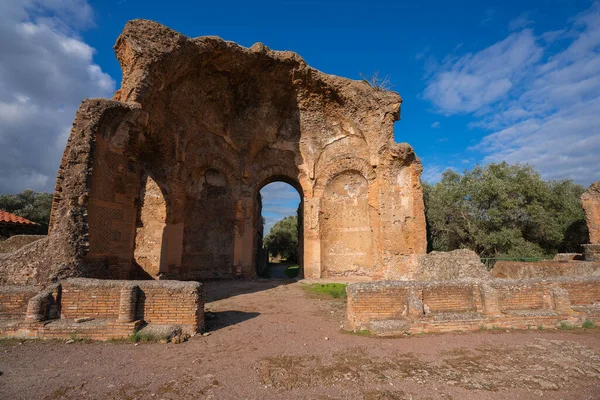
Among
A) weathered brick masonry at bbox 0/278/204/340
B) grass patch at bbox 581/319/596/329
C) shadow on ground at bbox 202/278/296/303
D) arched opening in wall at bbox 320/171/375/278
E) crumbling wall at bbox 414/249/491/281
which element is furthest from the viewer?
arched opening in wall at bbox 320/171/375/278

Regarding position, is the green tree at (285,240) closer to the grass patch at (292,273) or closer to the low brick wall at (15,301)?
the grass patch at (292,273)

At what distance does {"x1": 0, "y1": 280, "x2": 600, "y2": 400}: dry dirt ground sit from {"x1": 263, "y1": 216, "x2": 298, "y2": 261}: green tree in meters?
27.4

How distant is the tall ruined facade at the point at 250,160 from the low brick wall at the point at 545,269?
304 centimetres

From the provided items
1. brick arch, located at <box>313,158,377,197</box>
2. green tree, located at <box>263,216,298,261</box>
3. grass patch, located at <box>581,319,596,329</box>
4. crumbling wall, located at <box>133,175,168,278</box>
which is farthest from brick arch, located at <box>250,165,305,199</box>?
green tree, located at <box>263,216,298,261</box>

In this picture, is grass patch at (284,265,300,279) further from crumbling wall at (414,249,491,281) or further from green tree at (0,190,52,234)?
green tree at (0,190,52,234)

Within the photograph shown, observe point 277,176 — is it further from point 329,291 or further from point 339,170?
point 329,291

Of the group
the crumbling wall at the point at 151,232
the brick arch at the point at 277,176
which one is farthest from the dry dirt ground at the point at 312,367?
the brick arch at the point at 277,176

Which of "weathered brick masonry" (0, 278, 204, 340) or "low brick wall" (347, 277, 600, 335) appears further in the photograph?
"low brick wall" (347, 277, 600, 335)

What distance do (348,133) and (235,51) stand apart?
619 centimetres

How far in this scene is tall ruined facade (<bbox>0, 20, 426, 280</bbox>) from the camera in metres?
11.3

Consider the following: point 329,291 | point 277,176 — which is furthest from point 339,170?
point 329,291

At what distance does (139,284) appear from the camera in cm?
518

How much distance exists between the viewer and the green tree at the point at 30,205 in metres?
24.9

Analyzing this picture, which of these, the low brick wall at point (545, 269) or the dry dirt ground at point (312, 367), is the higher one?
the low brick wall at point (545, 269)
